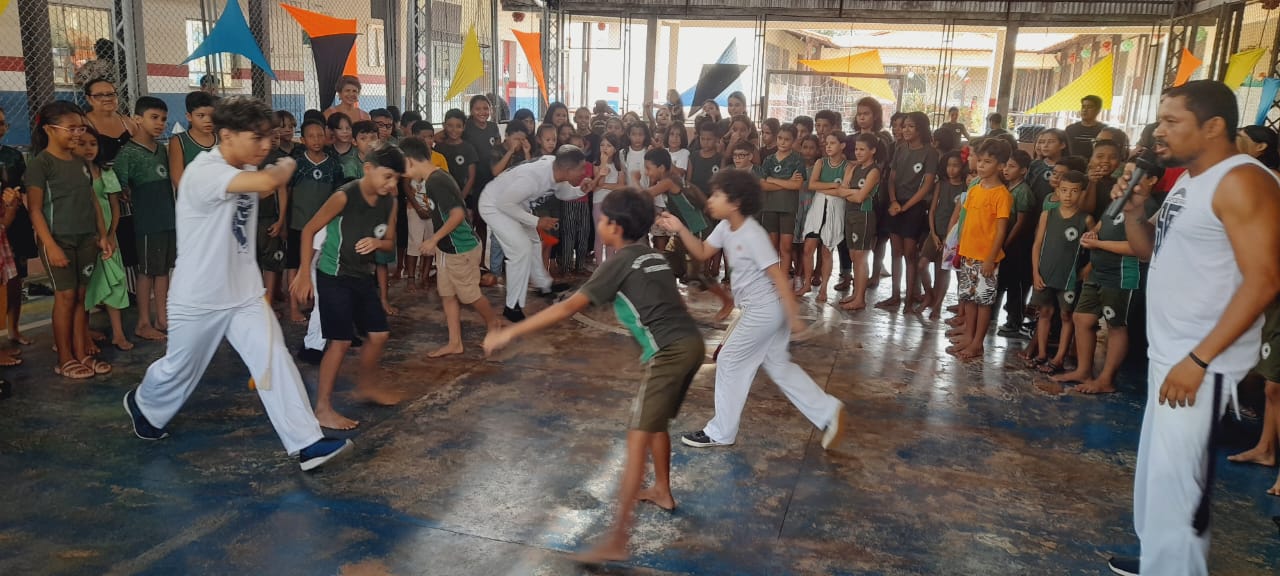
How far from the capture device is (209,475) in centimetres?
416

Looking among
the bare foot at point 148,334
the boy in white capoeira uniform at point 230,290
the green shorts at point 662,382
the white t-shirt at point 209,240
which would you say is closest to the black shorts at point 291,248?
the bare foot at point 148,334

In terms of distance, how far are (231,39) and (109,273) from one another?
244 cm

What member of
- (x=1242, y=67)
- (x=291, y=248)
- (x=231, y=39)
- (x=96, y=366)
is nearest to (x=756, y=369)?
(x=96, y=366)

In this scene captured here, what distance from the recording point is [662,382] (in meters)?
3.59

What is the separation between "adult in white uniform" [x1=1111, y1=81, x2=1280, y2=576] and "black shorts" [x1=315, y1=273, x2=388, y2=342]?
12.3 feet

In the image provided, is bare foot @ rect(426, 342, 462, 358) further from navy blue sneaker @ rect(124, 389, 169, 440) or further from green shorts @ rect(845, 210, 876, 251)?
green shorts @ rect(845, 210, 876, 251)

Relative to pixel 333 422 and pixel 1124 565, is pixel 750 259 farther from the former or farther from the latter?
pixel 333 422

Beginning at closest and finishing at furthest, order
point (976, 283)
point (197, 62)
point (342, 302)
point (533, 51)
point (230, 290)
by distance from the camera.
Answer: point (230, 290) < point (342, 302) < point (976, 283) < point (197, 62) < point (533, 51)

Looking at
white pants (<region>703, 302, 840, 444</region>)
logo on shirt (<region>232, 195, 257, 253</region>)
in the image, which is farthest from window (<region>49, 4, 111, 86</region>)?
white pants (<region>703, 302, 840, 444</region>)

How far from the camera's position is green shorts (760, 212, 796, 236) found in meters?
8.56

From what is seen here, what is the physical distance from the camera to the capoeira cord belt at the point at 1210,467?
285 centimetres

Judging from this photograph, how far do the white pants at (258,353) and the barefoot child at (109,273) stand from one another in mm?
1996

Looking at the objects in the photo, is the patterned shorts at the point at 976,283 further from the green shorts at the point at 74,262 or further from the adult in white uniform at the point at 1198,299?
the green shorts at the point at 74,262

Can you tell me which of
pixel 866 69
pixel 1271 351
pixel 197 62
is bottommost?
pixel 1271 351
